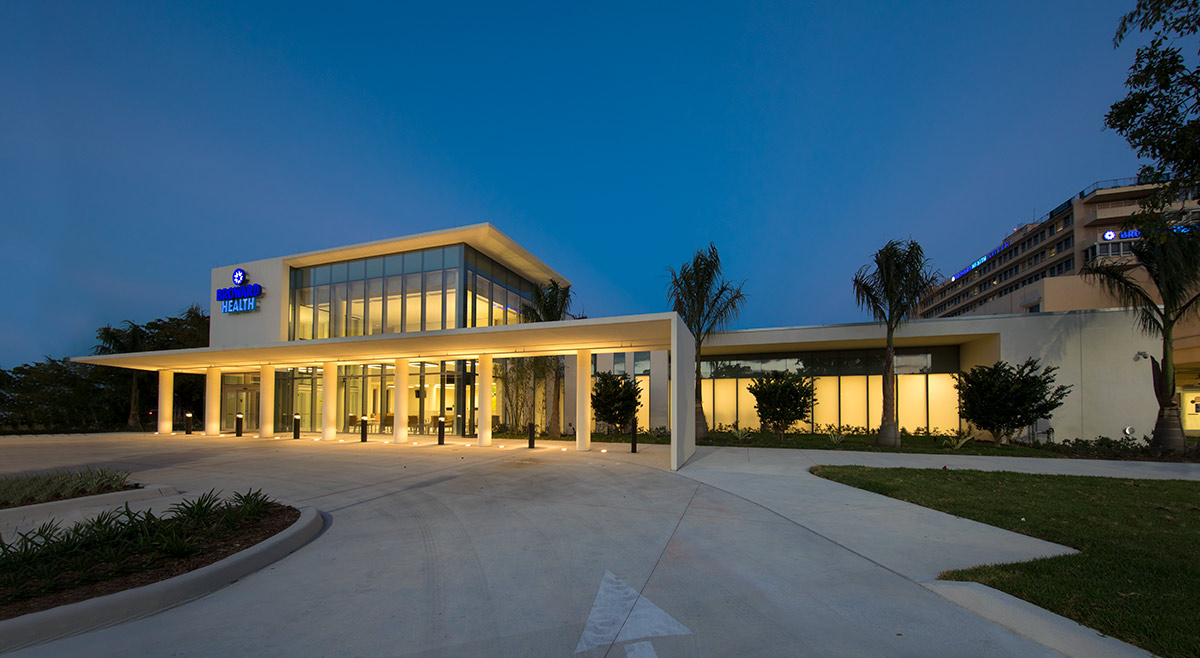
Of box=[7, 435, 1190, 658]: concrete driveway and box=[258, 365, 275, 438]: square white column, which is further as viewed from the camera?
box=[258, 365, 275, 438]: square white column

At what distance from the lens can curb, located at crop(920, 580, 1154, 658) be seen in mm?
3553

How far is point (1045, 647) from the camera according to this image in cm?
373

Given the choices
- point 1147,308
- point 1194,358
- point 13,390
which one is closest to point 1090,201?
point 1194,358

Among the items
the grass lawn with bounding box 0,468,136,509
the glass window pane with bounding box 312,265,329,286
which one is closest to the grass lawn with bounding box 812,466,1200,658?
the grass lawn with bounding box 0,468,136,509

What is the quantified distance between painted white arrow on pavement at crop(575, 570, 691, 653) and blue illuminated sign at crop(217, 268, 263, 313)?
27.8 m

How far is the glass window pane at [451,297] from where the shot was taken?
22.5 meters

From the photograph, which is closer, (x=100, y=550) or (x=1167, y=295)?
(x=100, y=550)

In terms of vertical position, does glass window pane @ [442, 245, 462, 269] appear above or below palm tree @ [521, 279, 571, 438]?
above

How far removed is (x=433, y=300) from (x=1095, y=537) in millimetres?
22223

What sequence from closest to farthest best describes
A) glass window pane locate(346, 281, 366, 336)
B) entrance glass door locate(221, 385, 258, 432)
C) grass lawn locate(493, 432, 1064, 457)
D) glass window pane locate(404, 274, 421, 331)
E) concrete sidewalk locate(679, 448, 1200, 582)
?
1. concrete sidewalk locate(679, 448, 1200, 582)
2. grass lawn locate(493, 432, 1064, 457)
3. glass window pane locate(404, 274, 421, 331)
4. glass window pane locate(346, 281, 366, 336)
5. entrance glass door locate(221, 385, 258, 432)

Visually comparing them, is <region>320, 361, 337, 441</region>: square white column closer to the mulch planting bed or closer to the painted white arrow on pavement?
the mulch planting bed

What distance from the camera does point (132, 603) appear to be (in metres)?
4.31

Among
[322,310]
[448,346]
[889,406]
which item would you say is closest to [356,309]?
[322,310]

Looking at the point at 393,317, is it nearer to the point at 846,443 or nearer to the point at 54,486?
the point at 54,486
